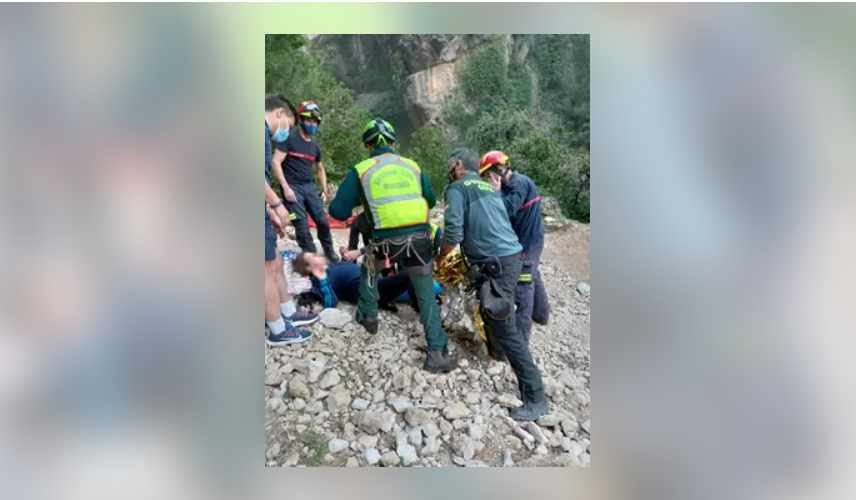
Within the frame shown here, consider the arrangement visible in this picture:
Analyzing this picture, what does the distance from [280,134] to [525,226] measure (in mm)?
1227

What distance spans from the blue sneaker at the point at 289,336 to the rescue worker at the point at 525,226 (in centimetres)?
103

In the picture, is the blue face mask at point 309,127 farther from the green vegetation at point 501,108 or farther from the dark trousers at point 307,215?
the dark trousers at point 307,215

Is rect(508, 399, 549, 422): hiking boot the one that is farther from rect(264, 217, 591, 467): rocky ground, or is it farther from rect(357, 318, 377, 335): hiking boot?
rect(357, 318, 377, 335): hiking boot

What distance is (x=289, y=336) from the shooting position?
189 cm

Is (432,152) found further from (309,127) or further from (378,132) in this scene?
(309,127)

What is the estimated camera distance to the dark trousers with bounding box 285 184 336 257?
1912mm

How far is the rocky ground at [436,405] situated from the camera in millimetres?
1826

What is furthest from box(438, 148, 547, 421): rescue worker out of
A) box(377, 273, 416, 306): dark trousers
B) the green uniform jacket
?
box(377, 273, 416, 306): dark trousers

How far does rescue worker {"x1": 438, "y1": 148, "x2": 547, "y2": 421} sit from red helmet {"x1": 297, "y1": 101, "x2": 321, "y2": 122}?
0.66 m
